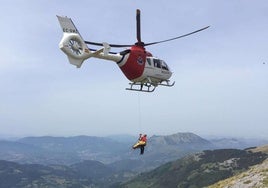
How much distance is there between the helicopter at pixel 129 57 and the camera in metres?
39.9

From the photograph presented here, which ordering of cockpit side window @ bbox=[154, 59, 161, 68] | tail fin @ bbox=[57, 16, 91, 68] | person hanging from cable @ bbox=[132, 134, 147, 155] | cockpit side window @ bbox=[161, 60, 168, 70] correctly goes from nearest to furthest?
tail fin @ bbox=[57, 16, 91, 68] → person hanging from cable @ bbox=[132, 134, 147, 155] → cockpit side window @ bbox=[154, 59, 161, 68] → cockpit side window @ bbox=[161, 60, 168, 70]

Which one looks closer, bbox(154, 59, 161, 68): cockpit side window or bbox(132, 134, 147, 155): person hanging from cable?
bbox(132, 134, 147, 155): person hanging from cable

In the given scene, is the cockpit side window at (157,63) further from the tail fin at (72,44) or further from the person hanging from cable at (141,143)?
the tail fin at (72,44)

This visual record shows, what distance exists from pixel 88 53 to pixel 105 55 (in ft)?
8.14

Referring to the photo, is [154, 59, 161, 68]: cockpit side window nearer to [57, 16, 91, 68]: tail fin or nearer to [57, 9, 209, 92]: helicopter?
[57, 9, 209, 92]: helicopter

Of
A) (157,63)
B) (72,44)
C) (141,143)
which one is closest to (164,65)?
(157,63)

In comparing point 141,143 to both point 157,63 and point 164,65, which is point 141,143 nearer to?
point 157,63

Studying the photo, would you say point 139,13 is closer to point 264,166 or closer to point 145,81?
point 145,81

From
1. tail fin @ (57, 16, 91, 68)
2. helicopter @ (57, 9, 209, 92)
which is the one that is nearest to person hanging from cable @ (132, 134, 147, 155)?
helicopter @ (57, 9, 209, 92)

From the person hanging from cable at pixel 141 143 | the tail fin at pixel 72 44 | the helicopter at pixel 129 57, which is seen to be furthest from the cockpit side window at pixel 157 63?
the tail fin at pixel 72 44

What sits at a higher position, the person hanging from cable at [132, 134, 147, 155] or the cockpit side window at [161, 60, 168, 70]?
Answer: the cockpit side window at [161, 60, 168, 70]

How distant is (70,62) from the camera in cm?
3997

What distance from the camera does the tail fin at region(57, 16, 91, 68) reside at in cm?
3925

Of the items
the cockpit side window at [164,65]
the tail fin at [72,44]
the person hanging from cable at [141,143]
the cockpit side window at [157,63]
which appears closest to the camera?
the tail fin at [72,44]
